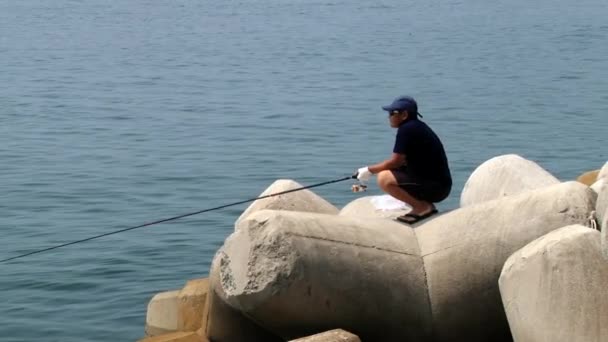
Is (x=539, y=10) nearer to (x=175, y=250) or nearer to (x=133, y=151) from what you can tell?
(x=133, y=151)

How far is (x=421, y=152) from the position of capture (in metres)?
10.1

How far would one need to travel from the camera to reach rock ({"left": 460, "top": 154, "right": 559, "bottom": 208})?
35.7 ft

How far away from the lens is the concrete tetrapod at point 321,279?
862 centimetres

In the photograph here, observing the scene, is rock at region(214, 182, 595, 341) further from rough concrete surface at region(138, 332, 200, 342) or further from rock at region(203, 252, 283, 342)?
rough concrete surface at region(138, 332, 200, 342)

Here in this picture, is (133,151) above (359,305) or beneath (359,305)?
beneath

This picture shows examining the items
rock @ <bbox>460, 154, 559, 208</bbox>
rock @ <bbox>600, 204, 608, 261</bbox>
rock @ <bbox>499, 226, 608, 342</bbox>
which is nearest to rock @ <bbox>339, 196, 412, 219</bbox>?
rock @ <bbox>460, 154, 559, 208</bbox>

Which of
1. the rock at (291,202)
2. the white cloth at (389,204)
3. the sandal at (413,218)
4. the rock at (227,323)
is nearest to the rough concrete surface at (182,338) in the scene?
the rock at (227,323)

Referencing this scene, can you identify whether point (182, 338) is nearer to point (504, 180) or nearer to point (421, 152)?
point (421, 152)

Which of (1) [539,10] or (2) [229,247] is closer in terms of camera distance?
(2) [229,247]

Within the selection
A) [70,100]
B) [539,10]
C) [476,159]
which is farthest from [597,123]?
[539,10]

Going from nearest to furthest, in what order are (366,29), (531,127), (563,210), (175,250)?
(563,210)
(175,250)
(531,127)
(366,29)

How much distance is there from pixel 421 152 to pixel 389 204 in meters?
0.65

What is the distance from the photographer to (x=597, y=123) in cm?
2595

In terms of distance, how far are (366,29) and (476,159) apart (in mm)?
24635
